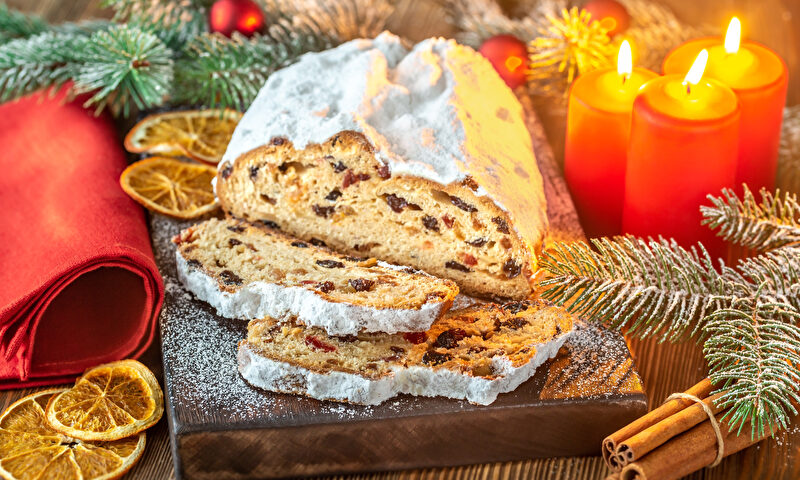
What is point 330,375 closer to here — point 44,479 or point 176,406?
point 176,406

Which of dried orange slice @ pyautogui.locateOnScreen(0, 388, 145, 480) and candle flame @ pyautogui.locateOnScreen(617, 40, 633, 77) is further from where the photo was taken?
candle flame @ pyautogui.locateOnScreen(617, 40, 633, 77)

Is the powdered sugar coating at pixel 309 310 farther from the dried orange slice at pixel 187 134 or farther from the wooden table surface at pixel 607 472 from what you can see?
the dried orange slice at pixel 187 134

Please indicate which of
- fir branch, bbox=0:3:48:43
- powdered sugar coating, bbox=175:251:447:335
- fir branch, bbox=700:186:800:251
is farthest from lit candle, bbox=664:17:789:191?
fir branch, bbox=0:3:48:43

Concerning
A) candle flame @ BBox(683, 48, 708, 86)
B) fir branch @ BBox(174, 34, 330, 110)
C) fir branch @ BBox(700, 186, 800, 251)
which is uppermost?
candle flame @ BBox(683, 48, 708, 86)

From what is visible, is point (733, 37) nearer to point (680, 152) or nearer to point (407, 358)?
point (680, 152)

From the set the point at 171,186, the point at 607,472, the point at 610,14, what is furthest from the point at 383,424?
the point at 610,14

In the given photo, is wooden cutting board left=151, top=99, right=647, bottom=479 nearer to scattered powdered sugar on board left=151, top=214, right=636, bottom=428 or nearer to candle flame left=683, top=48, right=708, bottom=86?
scattered powdered sugar on board left=151, top=214, right=636, bottom=428

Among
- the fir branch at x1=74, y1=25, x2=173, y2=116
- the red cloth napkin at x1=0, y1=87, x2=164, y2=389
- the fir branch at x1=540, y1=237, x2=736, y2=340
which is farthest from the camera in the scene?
the fir branch at x1=74, y1=25, x2=173, y2=116
